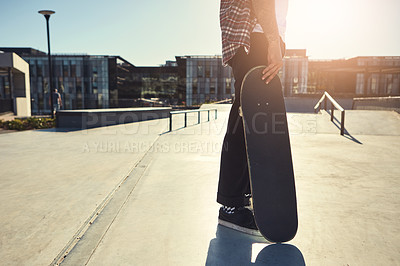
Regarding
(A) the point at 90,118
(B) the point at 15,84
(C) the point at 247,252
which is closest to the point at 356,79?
Result: (B) the point at 15,84

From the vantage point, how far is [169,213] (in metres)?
2.17

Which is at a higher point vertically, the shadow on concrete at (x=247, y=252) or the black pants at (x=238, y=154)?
the black pants at (x=238, y=154)

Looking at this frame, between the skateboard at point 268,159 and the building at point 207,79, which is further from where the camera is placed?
the building at point 207,79

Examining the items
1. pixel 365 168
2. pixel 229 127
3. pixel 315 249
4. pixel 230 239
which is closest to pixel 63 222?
pixel 230 239

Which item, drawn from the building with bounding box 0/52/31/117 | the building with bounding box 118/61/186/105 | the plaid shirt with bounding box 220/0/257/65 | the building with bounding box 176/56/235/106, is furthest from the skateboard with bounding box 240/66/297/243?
the building with bounding box 118/61/186/105

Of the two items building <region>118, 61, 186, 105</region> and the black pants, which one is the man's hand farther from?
building <region>118, 61, 186, 105</region>

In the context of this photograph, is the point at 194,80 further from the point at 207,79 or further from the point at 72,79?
the point at 72,79

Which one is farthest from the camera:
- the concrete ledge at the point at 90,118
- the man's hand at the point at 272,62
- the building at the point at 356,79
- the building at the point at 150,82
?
the building at the point at 150,82

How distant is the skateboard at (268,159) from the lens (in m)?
1.71

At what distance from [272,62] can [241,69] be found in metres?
0.23

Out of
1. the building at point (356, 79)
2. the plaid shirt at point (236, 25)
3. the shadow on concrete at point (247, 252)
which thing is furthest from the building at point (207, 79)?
the shadow on concrete at point (247, 252)

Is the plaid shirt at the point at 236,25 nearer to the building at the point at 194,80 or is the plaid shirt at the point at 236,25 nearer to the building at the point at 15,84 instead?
the building at the point at 15,84

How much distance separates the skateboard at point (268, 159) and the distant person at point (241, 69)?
0.16 metres

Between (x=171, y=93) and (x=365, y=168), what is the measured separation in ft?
215
